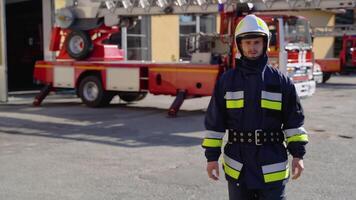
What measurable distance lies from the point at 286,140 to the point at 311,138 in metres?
6.63

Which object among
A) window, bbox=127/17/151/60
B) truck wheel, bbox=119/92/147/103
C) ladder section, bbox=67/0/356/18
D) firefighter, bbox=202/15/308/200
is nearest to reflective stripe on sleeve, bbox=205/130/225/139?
firefighter, bbox=202/15/308/200

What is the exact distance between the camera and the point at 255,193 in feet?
12.2

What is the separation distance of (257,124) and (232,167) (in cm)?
32

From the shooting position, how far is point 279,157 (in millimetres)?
3631

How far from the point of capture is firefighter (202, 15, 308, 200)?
3594 mm

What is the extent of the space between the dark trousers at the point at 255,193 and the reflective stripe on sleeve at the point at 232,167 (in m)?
0.07

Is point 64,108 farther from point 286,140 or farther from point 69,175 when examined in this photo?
point 286,140

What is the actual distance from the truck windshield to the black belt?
Result: 9639mm

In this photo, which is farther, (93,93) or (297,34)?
(93,93)

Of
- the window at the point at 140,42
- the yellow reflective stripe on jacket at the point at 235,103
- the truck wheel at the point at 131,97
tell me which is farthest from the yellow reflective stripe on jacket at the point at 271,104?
the window at the point at 140,42

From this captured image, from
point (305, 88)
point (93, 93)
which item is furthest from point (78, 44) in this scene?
point (305, 88)

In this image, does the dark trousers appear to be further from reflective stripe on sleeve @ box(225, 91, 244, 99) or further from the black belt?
reflective stripe on sleeve @ box(225, 91, 244, 99)

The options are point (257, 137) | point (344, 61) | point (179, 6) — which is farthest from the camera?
point (344, 61)

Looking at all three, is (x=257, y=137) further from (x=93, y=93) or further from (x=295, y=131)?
(x=93, y=93)
